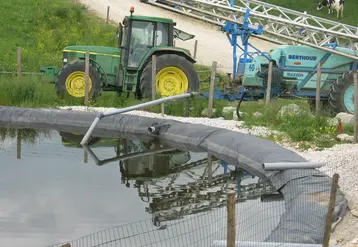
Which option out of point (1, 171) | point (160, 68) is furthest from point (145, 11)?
point (1, 171)

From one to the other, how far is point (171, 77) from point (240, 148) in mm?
6310

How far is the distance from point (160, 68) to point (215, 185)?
7.44 metres

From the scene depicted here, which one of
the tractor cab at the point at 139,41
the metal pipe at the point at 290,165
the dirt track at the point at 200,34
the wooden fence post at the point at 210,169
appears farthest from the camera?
the dirt track at the point at 200,34

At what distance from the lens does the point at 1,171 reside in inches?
621

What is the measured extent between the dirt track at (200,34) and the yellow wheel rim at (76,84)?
7.81m

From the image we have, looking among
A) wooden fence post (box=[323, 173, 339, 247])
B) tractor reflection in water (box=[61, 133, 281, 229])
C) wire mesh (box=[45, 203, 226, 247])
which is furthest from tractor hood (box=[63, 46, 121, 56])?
wooden fence post (box=[323, 173, 339, 247])

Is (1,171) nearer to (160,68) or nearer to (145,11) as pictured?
(160,68)

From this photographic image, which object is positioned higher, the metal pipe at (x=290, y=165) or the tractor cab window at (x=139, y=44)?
the tractor cab window at (x=139, y=44)

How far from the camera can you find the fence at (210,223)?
10.6 meters

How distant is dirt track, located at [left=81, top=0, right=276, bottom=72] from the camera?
31734mm

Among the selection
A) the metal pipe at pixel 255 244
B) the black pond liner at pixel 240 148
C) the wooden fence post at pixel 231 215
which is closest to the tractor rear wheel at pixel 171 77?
the black pond liner at pixel 240 148

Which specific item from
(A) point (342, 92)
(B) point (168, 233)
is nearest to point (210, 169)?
(B) point (168, 233)

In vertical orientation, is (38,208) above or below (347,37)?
below

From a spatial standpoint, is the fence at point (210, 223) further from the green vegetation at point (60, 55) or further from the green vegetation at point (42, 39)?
the green vegetation at point (42, 39)
